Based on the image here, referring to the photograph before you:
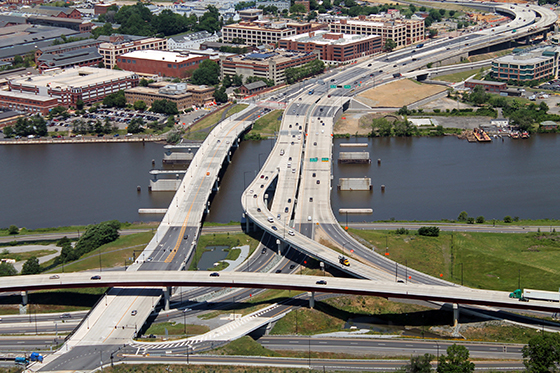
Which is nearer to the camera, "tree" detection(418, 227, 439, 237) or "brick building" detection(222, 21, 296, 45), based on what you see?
"tree" detection(418, 227, 439, 237)

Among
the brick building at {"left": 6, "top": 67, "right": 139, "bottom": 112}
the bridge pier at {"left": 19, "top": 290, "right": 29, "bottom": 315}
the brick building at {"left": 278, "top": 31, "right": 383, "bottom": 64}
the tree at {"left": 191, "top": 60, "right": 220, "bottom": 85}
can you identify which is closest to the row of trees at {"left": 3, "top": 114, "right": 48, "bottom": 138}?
the brick building at {"left": 6, "top": 67, "right": 139, "bottom": 112}

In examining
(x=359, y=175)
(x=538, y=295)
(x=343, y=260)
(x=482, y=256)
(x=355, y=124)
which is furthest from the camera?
(x=355, y=124)

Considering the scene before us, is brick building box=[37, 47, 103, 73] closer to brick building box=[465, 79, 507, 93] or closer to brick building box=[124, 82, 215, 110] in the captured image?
brick building box=[124, 82, 215, 110]

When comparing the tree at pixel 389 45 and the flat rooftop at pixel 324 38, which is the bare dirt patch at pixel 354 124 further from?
the tree at pixel 389 45

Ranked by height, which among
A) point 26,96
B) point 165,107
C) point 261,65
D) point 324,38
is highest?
point 324,38

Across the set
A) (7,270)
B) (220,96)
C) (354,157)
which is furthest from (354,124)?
(7,270)

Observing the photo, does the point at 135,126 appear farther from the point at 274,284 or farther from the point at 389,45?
the point at 389,45

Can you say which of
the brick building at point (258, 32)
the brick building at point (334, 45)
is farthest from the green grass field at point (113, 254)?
the brick building at point (258, 32)
